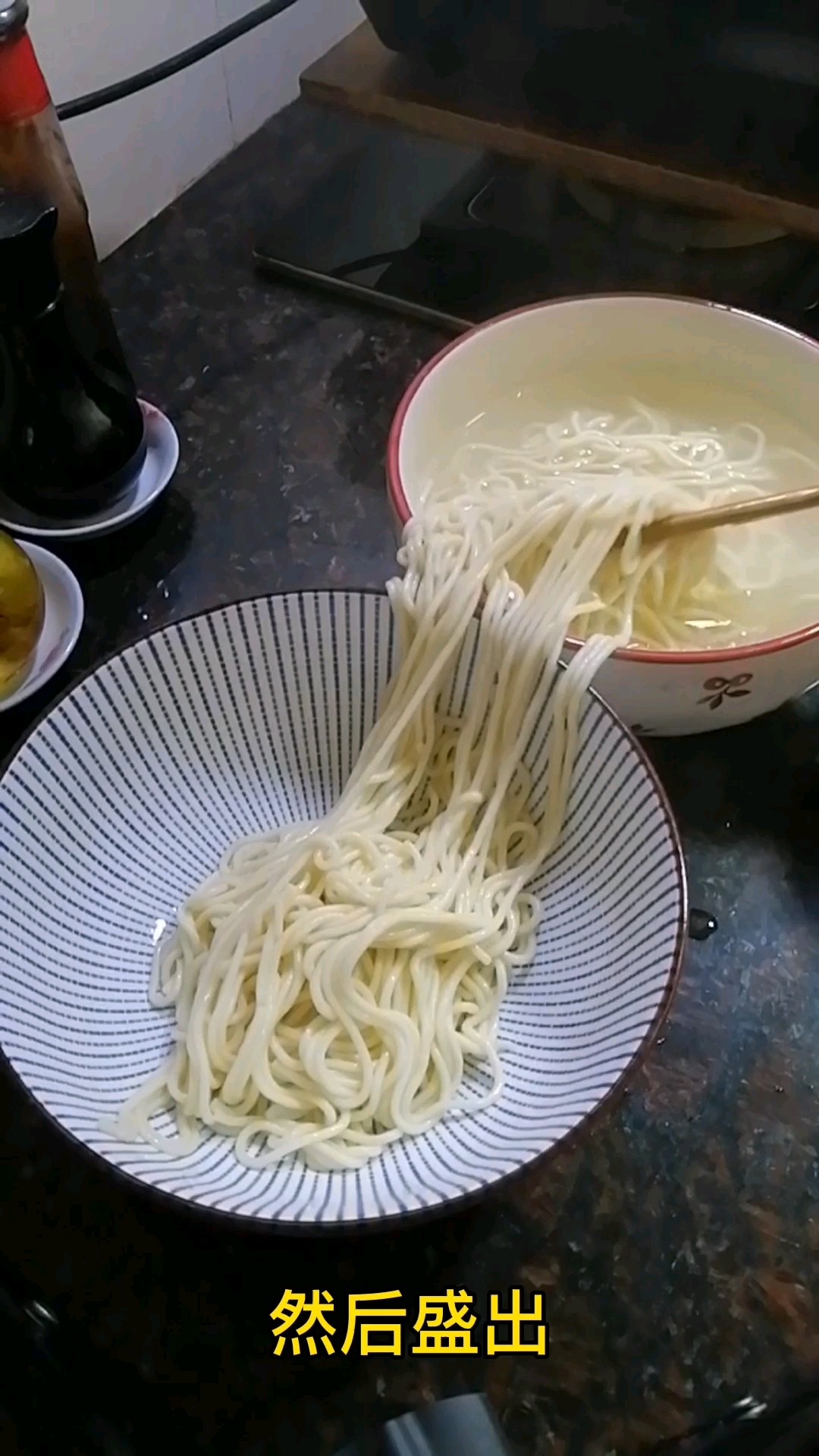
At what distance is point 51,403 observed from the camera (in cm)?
90

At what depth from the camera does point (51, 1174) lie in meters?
0.70

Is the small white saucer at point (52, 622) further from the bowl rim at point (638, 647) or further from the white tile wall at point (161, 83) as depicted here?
the white tile wall at point (161, 83)

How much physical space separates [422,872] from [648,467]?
0.37 m

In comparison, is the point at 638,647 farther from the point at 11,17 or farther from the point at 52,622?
the point at 11,17

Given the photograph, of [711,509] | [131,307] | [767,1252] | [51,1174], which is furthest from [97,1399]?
[131,307]

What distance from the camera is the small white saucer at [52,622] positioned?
878 mm

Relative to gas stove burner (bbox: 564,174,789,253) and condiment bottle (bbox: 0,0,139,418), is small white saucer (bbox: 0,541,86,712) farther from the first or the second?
gas stove burner (bbox: 564,174,789,253)

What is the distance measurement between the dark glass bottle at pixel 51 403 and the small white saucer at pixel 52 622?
0.05 meters

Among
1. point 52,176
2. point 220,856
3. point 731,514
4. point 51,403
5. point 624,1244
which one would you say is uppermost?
point 52,176

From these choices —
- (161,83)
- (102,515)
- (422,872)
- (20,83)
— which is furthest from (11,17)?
(422,872)

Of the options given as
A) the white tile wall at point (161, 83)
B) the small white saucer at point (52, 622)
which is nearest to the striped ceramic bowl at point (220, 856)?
the small white saucer at point (52, 622)

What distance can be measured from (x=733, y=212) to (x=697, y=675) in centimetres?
50

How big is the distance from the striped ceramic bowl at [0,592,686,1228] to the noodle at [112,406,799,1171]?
0.06 ft

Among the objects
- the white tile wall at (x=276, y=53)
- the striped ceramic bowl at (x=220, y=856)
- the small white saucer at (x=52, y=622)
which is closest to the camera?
the striped ceramic bowl at (x=220, y=856)
